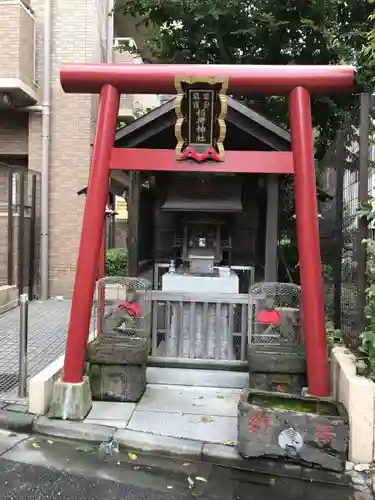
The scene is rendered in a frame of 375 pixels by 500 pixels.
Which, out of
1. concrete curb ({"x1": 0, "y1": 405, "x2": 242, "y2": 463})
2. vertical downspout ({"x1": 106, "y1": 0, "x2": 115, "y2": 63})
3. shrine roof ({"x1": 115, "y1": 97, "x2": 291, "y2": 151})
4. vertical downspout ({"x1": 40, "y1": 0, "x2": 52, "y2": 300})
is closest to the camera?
concrete curb ({"x1": 0, "y1": 405, "x2": 242, "y2": 463})

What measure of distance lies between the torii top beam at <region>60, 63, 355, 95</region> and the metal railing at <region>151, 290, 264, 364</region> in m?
2.57

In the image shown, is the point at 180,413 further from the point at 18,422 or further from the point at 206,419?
the point at 18,422

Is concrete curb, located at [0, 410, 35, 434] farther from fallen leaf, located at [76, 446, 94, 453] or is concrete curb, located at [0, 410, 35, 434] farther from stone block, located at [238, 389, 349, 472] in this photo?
stone block, located at [238, 389, 349, 472]

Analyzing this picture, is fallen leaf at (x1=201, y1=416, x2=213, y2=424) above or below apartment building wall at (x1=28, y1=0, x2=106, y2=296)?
below

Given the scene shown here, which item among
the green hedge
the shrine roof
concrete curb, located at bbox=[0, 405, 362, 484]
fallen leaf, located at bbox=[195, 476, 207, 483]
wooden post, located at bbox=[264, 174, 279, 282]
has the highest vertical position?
the shrine roof

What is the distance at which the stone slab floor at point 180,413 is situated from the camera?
485 centimetres

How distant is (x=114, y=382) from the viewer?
5559mm

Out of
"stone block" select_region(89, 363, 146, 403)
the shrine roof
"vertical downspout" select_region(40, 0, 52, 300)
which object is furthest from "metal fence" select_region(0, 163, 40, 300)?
"stone block" select_region(89, 363, 146, 403)

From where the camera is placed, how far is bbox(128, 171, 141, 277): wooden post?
24.5ft

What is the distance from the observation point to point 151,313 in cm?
637

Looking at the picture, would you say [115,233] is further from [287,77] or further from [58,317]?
[287,77]

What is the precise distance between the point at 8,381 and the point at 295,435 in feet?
12.7

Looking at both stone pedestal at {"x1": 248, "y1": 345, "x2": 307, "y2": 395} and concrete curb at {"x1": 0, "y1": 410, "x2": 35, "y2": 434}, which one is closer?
concrete curb at {"x1": 0, "y1": 410, "x2": 35, "y2": 434}

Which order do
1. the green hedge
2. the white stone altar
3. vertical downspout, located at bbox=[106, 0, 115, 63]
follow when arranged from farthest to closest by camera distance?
vertical downspout, located at bbox=[106, 0, 115, 63] → the green hedge → the white stone altar
